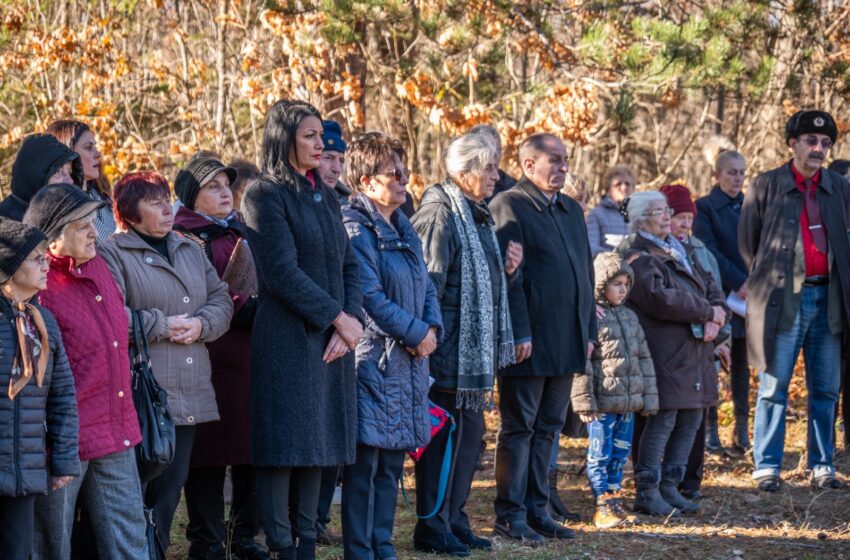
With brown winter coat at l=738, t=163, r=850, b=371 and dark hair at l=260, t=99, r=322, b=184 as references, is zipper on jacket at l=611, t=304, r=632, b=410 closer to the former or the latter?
brown winter coat at l=738, t=163, r=850, b=371

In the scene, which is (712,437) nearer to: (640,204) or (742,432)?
(742,432)

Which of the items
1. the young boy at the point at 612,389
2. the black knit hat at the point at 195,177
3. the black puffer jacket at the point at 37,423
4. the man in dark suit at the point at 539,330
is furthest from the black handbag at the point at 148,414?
the young boy at the point at 612,389

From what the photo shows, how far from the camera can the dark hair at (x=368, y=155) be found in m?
5.74

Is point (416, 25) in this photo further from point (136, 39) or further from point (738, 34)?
point (136, 39)

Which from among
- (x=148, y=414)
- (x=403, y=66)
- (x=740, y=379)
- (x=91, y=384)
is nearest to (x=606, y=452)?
(x=740, y=379)

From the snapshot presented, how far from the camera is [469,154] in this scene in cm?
633

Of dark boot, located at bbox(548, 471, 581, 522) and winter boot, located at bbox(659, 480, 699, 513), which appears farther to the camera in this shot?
winter boot, located at bbox(659, 480, 699, 513)

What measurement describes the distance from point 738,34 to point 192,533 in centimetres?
681

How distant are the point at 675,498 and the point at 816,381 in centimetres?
152

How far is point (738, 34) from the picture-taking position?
33.7ft

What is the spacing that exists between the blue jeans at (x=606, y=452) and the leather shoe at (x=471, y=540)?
42.1 inches

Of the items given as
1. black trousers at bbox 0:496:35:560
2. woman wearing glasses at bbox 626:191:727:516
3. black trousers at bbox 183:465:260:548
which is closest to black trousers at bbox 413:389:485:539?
black trousers at bbox 183:465:260:548

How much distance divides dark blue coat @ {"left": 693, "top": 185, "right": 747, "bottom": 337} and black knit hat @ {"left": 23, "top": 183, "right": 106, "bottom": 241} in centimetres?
599

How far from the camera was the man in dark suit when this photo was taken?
6.57 m
